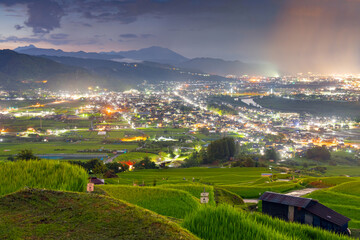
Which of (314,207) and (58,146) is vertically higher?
(314,207)

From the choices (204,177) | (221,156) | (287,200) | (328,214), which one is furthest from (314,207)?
(221,156)

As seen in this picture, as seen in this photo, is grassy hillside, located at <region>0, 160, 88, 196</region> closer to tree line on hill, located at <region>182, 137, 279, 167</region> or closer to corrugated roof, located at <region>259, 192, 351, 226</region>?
corrugated roof, located at <region>259, 192, 351, 226</region>

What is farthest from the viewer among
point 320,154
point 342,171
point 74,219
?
point 320,154

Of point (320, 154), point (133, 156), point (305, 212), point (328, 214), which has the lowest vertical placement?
point (133, 156)

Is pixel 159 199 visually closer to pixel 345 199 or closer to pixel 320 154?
pixel 345 199

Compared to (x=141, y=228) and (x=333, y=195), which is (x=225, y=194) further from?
(x=141, y=228)

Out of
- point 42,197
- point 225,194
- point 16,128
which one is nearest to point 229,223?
point 42,197

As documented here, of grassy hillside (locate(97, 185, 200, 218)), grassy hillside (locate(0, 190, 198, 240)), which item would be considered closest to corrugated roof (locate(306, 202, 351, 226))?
grassy hillside (locate(97, 185, 200, 218))

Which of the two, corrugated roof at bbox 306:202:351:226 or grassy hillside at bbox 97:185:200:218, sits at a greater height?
grassy hillside at bbox 97:185:200:218
